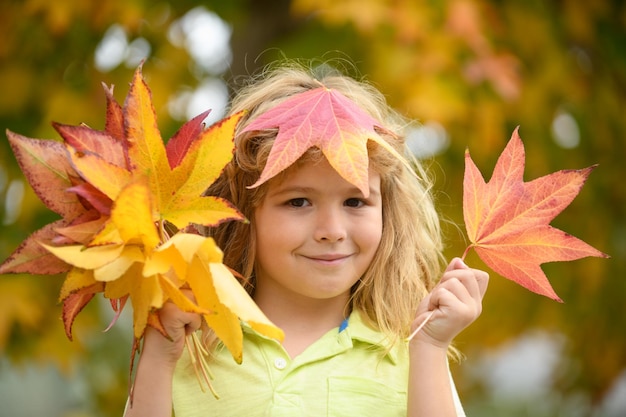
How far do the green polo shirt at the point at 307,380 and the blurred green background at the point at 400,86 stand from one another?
47.2 inches

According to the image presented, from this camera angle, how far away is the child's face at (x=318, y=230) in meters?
1.79

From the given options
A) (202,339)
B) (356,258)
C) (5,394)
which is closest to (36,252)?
(202,339)

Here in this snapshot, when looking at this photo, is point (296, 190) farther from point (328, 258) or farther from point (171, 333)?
point (171, 333)

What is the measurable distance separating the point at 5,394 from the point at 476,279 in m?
7.18

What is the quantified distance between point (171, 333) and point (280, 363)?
273 mm

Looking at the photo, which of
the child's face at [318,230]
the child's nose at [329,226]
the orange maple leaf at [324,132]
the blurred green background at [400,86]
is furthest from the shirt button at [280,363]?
the blurred green background at [400,86]

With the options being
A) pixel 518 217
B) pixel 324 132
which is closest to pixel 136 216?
pixel 324 132

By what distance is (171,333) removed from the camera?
166 centimetres

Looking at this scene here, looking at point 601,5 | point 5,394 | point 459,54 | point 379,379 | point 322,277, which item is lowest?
point 5,394

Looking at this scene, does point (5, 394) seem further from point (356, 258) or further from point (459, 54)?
point (356, 258)

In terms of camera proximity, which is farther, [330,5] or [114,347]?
[114,347]

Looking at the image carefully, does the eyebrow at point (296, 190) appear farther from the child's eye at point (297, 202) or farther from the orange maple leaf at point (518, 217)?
the orange maple leaf at point (518, 217)

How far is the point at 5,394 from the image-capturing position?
8141 mm

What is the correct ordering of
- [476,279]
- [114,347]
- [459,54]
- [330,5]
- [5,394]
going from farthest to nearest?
[5,394]
[114,347]
[459,54]
[330,5]
[476,279]
